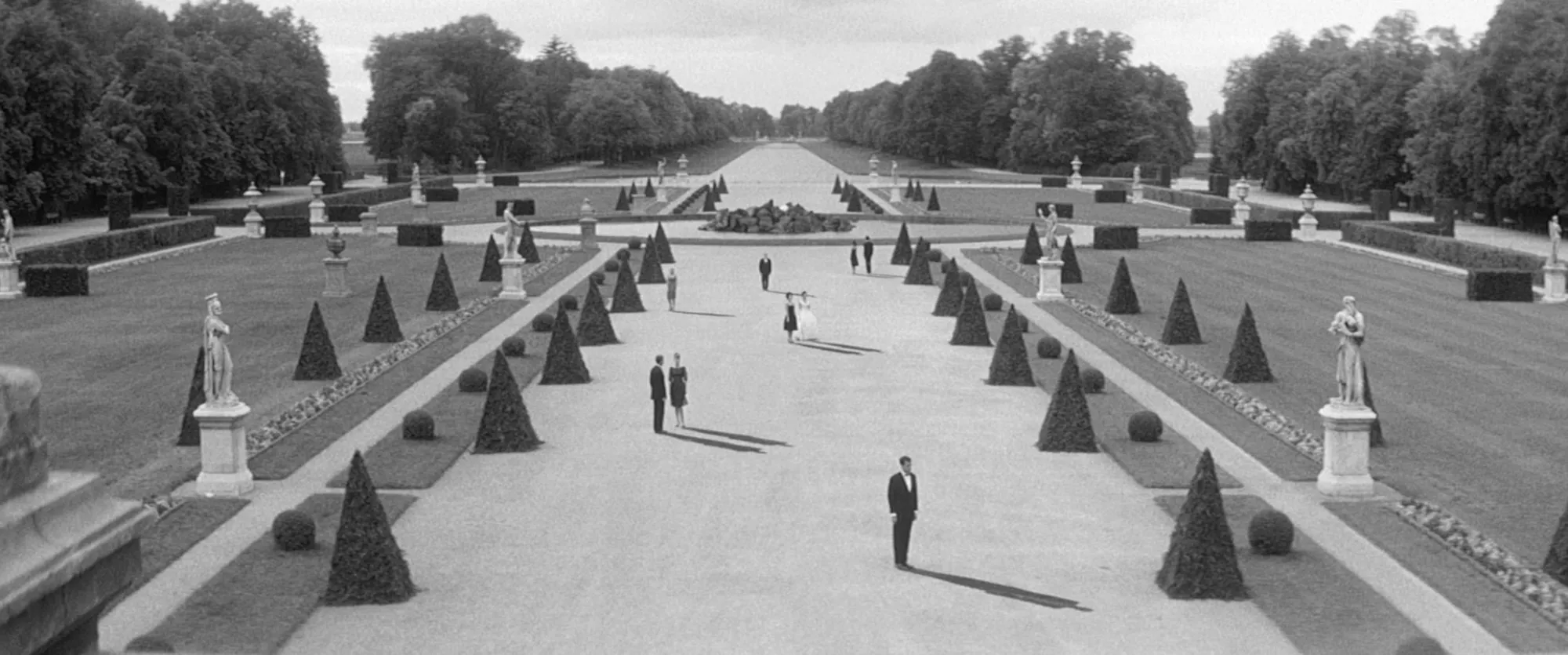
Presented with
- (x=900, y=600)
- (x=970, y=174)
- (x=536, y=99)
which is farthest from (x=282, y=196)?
(x=900, y=600)

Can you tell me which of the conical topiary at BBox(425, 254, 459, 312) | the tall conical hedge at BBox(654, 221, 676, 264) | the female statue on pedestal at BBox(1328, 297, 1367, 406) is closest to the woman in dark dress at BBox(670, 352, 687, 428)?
the female statue on pedestal at BBox(1328, 297, 1367, 406)

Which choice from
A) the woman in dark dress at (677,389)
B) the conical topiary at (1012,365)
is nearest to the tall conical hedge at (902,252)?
the conical topiary at (1012,365)

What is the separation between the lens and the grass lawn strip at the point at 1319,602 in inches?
615

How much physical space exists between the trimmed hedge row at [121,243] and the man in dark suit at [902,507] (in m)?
35.7

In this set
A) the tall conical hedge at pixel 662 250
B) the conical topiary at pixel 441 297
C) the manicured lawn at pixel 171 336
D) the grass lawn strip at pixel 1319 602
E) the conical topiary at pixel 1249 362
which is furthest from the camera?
the tall conical hedge at pixel 662 250

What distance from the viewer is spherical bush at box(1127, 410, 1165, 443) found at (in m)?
25.2

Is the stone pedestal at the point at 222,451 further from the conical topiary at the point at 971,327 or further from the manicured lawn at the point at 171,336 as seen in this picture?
the conical topiary at the point at 971,327

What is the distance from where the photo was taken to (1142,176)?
396 feet

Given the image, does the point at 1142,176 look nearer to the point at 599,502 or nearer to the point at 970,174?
the point at 970,174

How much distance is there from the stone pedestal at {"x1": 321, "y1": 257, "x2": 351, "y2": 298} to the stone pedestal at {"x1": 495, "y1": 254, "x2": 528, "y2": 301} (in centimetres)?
404

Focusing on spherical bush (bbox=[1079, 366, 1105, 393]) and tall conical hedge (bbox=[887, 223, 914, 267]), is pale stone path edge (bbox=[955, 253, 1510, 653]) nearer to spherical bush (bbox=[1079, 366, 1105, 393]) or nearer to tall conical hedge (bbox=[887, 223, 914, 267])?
spherical bush (bbox=[1079, 366, 1105, 393])

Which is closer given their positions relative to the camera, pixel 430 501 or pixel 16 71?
pixel 430 501

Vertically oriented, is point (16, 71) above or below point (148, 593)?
above

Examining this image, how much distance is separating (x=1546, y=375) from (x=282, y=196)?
7875 centimetres
